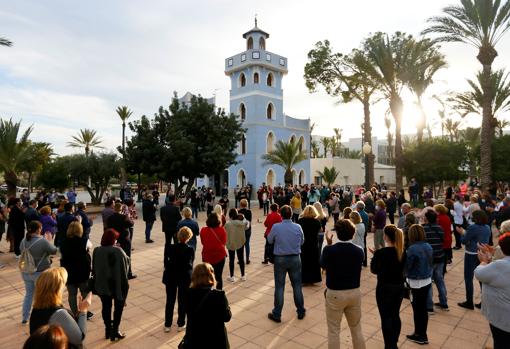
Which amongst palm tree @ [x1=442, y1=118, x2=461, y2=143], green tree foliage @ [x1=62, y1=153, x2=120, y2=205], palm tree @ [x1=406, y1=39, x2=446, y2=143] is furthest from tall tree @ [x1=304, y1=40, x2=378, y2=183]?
palm tree @ [x1=442, y1=118, x2=461, y2=143]

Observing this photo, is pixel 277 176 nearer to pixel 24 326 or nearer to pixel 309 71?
pixel 309 71

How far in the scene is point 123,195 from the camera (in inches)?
858

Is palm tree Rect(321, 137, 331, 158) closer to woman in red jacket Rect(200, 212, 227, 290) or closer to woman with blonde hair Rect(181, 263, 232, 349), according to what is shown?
woman in red jacket Rect(200, 212, 227, 290)

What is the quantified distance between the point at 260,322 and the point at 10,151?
17.4m

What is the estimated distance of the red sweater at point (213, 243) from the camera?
5465 mm

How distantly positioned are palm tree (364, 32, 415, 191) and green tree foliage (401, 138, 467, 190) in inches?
54.5

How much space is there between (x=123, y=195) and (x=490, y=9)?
22.4 metres

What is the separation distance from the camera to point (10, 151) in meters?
16.5

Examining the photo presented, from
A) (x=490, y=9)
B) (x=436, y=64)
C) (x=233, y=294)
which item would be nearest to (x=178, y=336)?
(x=233, y=294)

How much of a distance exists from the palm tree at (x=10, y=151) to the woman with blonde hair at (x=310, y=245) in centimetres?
1618

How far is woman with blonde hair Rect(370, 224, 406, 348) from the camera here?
3965 mm

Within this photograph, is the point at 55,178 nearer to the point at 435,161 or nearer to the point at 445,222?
the point at 435,161

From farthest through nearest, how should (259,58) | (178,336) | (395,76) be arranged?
(259,58) → (395,76) → (178,336)

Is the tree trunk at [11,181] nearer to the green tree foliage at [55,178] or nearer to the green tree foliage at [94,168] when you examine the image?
the green tree foliage at [94,168]
